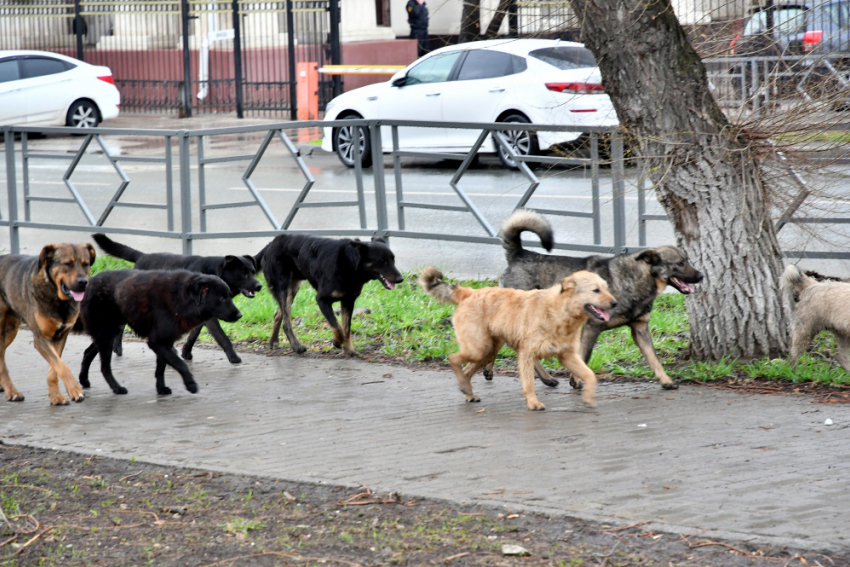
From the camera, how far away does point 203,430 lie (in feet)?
22.2

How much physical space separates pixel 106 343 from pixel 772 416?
5008 mm

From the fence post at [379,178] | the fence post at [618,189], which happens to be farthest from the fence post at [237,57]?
the fence post at [618,189]

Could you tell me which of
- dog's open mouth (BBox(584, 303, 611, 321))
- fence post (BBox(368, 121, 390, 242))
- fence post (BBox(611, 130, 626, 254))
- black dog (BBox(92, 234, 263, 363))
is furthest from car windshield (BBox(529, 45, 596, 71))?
dog's open mouth (BBox(584, 303, 611, 321))

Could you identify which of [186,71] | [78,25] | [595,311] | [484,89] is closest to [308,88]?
[186,71]

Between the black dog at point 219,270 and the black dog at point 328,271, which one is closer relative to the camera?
the black dog at point 219,270

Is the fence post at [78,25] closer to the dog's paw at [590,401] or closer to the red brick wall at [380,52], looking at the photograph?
the red brick wall at [380,52]

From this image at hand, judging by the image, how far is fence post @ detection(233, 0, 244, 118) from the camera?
28.0 metres

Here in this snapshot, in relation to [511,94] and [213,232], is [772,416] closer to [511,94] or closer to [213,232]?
[213,232]

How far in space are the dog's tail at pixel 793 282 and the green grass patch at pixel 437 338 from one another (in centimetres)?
54

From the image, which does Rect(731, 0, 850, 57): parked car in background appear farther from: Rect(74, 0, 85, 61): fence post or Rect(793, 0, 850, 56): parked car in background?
Rect(74, 0, 85, 61): fence post

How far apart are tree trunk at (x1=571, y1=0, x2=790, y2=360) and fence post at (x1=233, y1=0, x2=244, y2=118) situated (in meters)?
21.8

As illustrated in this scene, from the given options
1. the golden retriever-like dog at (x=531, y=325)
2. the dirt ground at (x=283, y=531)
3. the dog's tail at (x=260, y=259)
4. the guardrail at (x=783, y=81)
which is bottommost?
the dirt ground at (x=283, y=531)

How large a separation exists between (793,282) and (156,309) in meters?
4.98

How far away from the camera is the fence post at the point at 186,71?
94.3 feet
